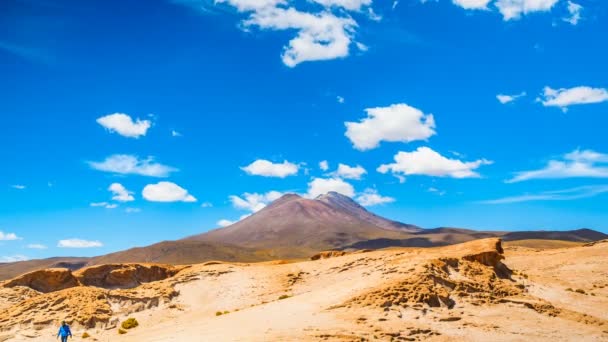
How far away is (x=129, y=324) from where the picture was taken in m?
34.0

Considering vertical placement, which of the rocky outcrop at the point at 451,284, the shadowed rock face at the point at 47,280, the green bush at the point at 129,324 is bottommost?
the green bush at the point at 129,324

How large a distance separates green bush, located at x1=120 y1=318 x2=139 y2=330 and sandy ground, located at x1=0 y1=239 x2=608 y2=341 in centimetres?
54

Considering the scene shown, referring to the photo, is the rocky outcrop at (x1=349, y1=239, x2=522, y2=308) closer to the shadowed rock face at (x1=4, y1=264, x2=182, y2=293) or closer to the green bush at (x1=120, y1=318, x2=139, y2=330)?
the green bush at (x1=120, y1=318, x2=139, y2=330)

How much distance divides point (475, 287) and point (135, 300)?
23586 millimetres

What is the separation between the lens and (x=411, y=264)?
30094mm

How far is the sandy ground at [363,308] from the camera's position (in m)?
22.3

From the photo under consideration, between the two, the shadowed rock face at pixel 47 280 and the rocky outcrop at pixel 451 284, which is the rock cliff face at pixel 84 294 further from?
the rocky outcrop at pixel 451 284

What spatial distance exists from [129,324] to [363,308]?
17.4 m

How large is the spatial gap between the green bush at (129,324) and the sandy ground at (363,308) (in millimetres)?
540

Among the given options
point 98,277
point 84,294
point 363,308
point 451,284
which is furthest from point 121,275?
point 451,284

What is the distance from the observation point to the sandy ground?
22.3 m

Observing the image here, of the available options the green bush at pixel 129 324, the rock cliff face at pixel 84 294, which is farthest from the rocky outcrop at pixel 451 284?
the rock cliff face at pixel 84 294

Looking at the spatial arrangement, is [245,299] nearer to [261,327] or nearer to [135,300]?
[135,300]

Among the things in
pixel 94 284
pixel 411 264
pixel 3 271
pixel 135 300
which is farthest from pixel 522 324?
pixel 3 271
